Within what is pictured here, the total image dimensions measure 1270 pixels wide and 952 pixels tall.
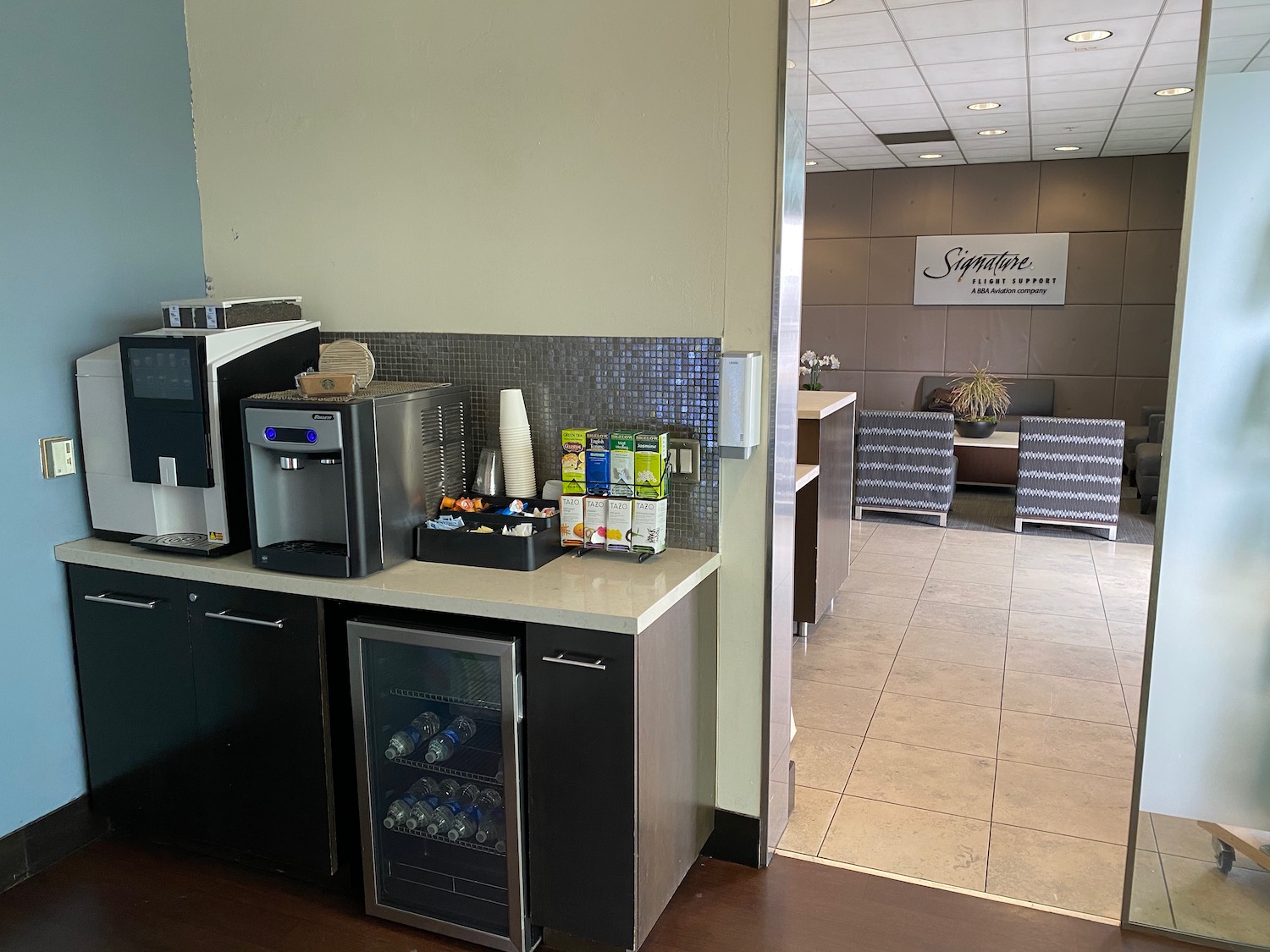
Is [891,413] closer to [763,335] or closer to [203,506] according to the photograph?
[763,335]

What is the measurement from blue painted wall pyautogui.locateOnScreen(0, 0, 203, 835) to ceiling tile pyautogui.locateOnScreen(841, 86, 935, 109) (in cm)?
415

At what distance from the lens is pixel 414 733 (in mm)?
2332

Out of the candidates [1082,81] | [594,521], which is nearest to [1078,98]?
[1082,81]

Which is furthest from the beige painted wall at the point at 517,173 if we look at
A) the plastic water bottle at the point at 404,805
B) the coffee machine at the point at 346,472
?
the plastic water bottle at the point at 404,805

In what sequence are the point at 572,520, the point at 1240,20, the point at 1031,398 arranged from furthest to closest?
1. the point at 1031,398
2. the point at 572,520
3. the point at 1240,20

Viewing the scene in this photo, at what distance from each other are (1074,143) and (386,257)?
674 cm

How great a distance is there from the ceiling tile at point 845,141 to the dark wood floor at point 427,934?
19.9 ft

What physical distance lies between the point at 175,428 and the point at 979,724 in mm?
2954

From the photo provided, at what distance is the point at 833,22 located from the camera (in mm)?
4258

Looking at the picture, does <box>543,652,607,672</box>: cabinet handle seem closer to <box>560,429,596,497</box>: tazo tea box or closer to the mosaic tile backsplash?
<box>560,429,596,497</box>: tazo tea box

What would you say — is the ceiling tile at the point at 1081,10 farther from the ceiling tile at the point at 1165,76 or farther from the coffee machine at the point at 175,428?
the coffee machine at the point at 175,428

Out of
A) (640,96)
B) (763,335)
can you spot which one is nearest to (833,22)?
(640,96)

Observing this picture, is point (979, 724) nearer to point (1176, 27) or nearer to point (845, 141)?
point (1176, 27)
